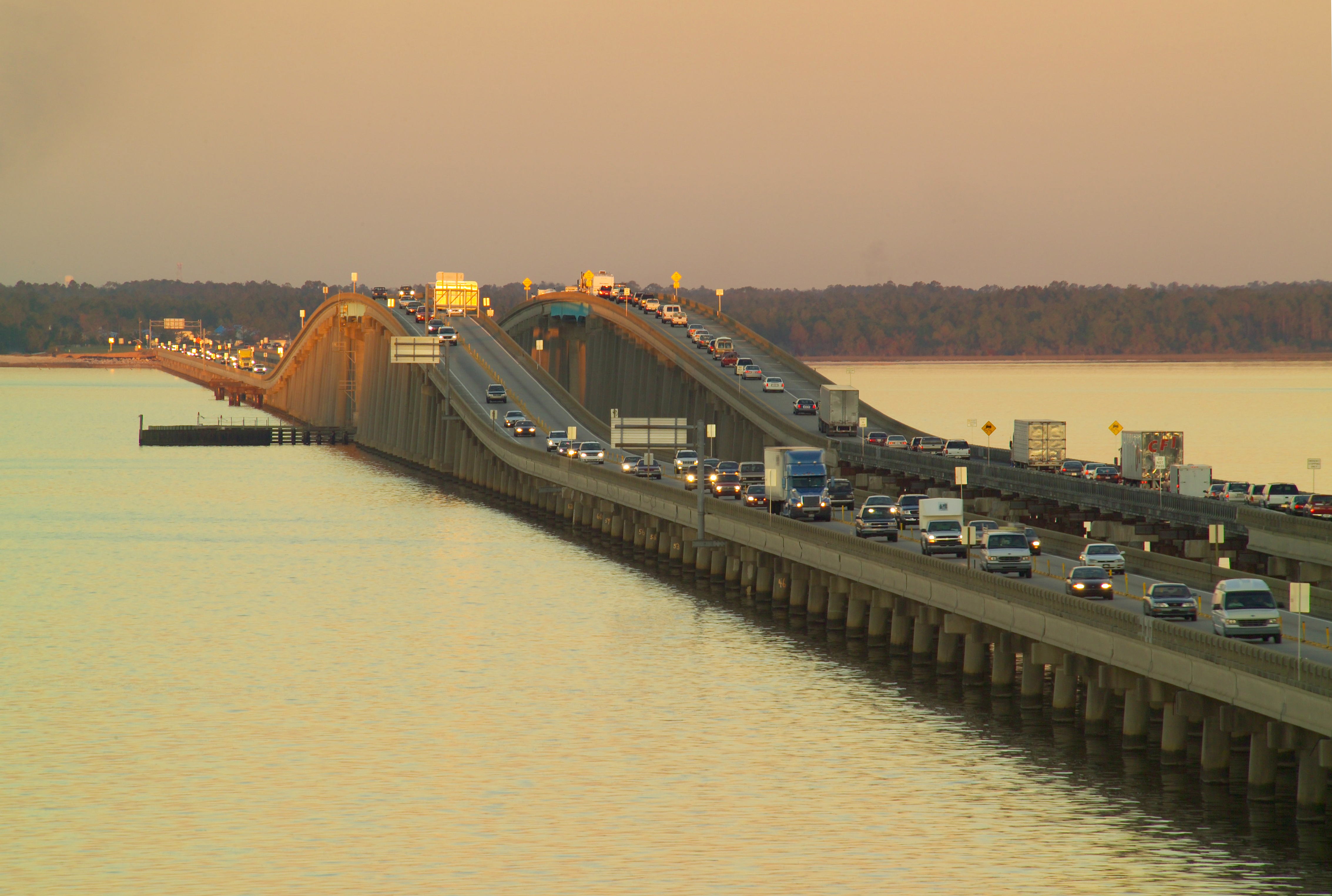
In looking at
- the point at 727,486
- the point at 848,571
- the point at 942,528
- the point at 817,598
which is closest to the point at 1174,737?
the point at 942,528

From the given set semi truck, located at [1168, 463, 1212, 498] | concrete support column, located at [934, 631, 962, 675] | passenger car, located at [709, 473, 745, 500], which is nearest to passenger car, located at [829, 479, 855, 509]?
passenger car, located at [709, 473, 745, 500]

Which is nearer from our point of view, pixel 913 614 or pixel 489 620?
pixel 913 614

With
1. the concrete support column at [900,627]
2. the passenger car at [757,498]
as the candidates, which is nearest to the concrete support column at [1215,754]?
the concrete support column at [900,627]

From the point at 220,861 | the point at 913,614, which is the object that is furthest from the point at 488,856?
the point at 913,614

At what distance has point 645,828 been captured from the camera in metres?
39.4

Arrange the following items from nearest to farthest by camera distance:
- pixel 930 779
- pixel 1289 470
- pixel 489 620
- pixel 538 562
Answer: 1. pixel 930 779
2. pixel 489 620
3. pixel 538 562
4. pixel 1289 470

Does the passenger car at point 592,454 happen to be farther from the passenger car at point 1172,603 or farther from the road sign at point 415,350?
the passenger car at point 1172,603

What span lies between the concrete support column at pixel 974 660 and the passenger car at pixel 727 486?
109 ft

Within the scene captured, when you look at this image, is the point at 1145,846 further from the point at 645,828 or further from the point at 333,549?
the point at 333,549

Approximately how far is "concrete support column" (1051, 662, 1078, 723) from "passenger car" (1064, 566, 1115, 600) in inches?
95.5

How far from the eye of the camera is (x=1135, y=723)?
44688 millimetres

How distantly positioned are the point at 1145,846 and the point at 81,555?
7461 centimetres

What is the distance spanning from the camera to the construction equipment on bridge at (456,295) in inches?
7303

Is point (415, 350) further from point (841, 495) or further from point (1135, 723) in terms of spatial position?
point (1135, 723)
